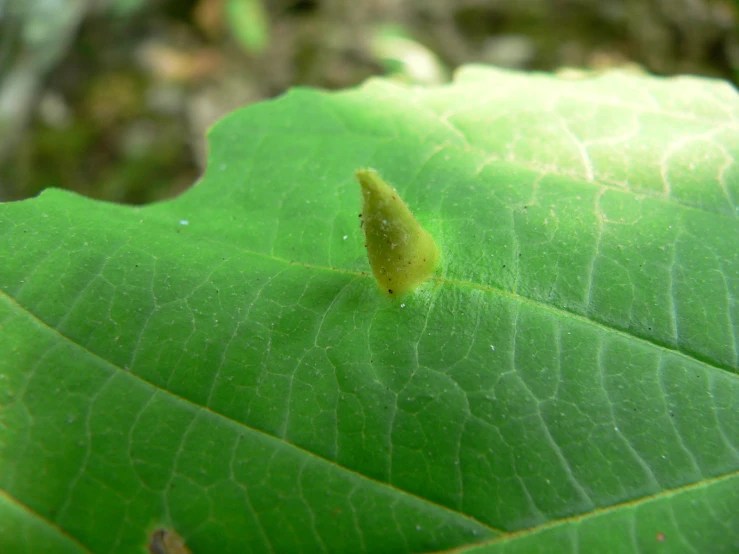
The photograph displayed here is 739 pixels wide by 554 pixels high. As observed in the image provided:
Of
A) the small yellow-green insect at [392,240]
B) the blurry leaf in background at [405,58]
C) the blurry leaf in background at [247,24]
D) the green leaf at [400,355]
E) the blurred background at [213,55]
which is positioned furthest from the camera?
the blurry leaf in background at [247,24]

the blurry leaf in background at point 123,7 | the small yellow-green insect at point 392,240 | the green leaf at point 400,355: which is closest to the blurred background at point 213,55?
the blurry leaf in background at point 123,7

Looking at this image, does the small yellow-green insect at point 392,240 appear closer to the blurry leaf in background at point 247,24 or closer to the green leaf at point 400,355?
the green leaf at point 400,355

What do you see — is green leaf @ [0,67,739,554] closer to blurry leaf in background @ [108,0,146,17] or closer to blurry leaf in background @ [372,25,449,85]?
blurry leaf in background @ [372,25,449,85]

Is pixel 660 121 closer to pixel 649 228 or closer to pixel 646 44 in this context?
pixel 649 228

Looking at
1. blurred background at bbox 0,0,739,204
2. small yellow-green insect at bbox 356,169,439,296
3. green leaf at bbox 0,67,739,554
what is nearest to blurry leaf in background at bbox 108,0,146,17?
blurred background at bbox 0,0,739,204

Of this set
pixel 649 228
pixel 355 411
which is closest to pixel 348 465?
pixel 355 411
